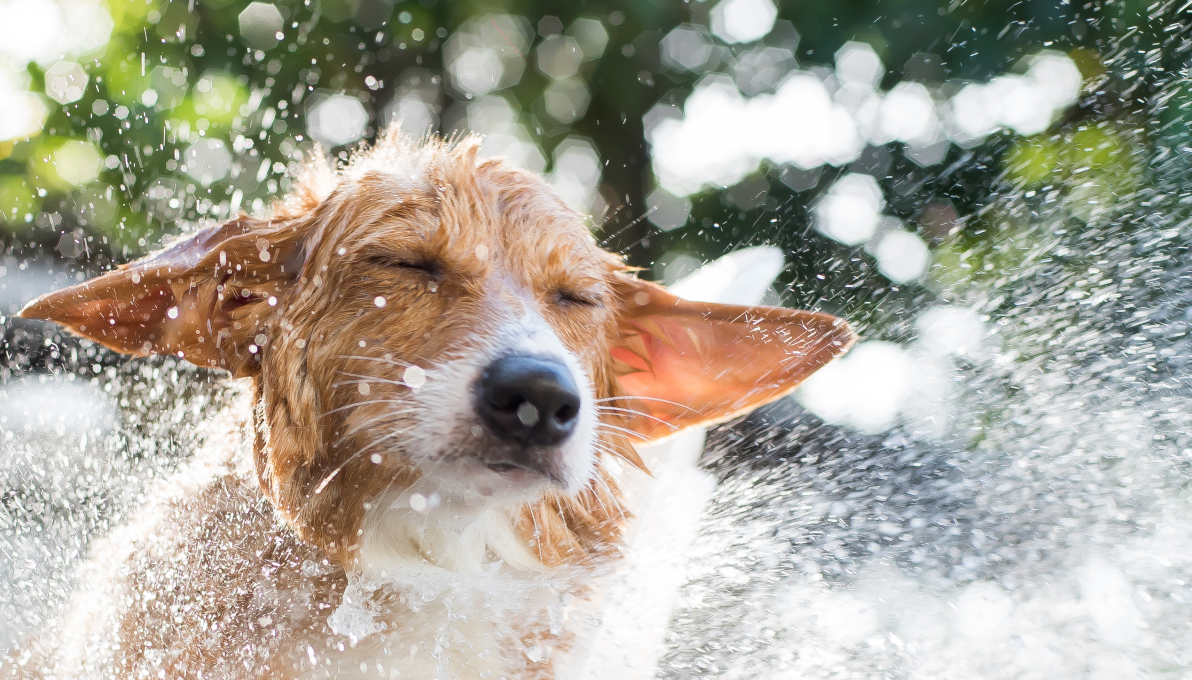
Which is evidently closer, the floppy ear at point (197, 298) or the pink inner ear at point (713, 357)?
the floppy ear at point (197, 298)

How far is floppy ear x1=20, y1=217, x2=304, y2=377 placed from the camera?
2.63 m

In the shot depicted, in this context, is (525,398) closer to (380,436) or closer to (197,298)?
(380,436)

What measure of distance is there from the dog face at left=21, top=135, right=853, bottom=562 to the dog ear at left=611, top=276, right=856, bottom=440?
11 millimetres

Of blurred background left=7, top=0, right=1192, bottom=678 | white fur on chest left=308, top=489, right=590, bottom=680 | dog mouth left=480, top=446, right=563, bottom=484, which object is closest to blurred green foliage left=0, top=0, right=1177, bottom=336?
blurred background left=7, top=0, right=1192, bottom=678

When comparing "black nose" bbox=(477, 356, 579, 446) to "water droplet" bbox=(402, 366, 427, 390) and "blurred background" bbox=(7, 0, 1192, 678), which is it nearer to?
"water droplet" bbox=(402, 366, 427, 390)

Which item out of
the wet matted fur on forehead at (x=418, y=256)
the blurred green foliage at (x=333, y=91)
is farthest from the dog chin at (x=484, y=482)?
the blurred green foliage at (x=333, y=91)

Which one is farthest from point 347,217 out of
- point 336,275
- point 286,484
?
point 286,484

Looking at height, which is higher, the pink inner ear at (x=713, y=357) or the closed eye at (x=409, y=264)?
the closed eye at (x=409, y=264)

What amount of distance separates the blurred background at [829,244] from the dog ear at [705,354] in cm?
48

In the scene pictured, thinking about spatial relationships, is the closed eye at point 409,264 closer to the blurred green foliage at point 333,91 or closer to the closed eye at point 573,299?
the closed eye at point 573,299

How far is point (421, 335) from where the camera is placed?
8.39ft

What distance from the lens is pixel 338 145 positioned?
873cm

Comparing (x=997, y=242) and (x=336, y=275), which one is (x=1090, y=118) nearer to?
(x=997, y=242)

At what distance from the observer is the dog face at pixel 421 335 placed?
2406 millimetres
